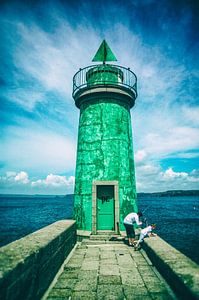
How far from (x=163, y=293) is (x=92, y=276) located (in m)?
1.60

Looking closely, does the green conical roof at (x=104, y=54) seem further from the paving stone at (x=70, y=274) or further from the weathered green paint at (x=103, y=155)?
the paving stone at (x=70, y=274)

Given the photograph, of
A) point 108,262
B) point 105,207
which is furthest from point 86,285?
point 105,207

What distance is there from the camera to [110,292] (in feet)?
13.9

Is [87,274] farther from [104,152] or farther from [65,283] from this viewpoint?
[104,152]

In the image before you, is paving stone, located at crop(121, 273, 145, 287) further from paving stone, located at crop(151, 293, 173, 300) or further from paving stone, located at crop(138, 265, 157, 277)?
paving stone, located at crop(151, 293, 173, 300)

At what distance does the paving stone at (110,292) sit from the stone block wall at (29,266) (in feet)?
3.49

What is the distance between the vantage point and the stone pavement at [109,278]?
4.14m

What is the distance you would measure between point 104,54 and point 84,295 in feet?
32.6

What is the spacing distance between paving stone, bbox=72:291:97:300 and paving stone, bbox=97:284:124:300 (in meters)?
0.10

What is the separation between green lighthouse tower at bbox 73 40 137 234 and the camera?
358 inches

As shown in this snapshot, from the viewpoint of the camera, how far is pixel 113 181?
29.8 feet

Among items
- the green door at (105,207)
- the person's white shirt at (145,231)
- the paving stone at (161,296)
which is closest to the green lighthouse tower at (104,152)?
the green door at (105,207)

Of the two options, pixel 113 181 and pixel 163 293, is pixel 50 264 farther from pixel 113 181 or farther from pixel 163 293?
pixel 113 181

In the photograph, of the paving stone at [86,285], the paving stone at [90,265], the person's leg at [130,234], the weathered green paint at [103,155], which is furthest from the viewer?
the weathered green paint at [103,155]
